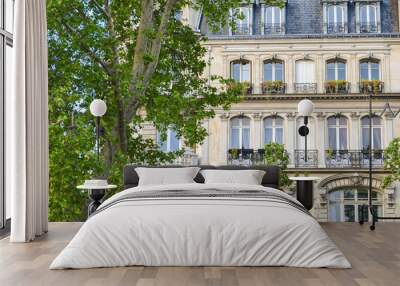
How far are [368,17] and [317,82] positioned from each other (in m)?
1.66

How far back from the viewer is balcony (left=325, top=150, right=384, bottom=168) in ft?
33.2

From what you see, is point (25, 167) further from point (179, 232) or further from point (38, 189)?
point (179, 232)

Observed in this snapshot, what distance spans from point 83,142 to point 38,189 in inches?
77.1

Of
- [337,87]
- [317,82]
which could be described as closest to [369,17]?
[337,87]

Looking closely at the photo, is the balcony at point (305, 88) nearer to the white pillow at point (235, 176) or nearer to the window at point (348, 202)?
the window at point (348, 202)

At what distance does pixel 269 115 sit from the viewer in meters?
10.0

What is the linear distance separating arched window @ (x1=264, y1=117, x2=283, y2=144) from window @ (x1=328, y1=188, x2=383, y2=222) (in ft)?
5.54

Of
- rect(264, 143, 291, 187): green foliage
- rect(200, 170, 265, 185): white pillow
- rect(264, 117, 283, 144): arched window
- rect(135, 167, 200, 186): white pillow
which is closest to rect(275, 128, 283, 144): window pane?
rect(264, 117, 283, 144): arched window

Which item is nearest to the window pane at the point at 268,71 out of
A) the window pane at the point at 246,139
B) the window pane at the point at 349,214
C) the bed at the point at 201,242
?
the window pane at the point at 246,139

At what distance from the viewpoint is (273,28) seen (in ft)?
33.8

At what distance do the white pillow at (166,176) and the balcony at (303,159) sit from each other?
14.5 feet

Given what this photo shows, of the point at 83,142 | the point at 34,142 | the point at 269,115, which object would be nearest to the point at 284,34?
the point at 269,115

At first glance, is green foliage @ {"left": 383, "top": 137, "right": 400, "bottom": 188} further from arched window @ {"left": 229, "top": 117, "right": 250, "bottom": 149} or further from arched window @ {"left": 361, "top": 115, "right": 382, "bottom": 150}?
arched window @ {"left": 229, "top": 117, "right": 250, "bottom": 149}

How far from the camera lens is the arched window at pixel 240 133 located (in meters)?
9.71
